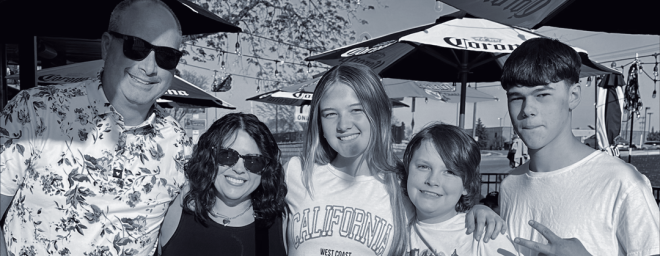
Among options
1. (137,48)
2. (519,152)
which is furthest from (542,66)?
(519,152)

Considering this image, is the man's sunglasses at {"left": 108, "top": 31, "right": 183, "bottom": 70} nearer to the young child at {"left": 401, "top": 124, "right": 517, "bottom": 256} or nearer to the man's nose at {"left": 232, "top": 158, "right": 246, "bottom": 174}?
the man's nose at {"left": 232, "top": 158, "right": 246, "bottom": 174}

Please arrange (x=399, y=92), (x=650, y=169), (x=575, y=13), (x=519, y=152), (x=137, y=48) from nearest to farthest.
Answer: (x=137, y=48), (x=575, y=13), (x=399, y=92), (x=519, y=152), (x=650, y=169)

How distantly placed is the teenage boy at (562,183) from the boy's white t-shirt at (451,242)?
94 mm

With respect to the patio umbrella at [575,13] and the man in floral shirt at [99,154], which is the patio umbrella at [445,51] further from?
the man in floral shirt at [99,154]

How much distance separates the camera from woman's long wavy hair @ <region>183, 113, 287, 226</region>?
2273mm

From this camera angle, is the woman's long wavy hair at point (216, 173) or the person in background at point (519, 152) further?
the person in background at point (519, 152)

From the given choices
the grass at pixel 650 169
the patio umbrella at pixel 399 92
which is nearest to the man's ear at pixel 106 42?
the patio umbrella at pixel 399 92

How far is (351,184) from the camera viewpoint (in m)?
2.26

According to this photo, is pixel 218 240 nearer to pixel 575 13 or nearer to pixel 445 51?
pixel 575 13

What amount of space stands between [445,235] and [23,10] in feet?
9.78

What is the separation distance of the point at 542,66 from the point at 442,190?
2.36 ft

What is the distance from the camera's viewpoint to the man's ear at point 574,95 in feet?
6.32

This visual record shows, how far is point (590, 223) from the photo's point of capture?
1740 mm

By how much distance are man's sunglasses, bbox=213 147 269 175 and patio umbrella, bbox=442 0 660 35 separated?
139 cm
